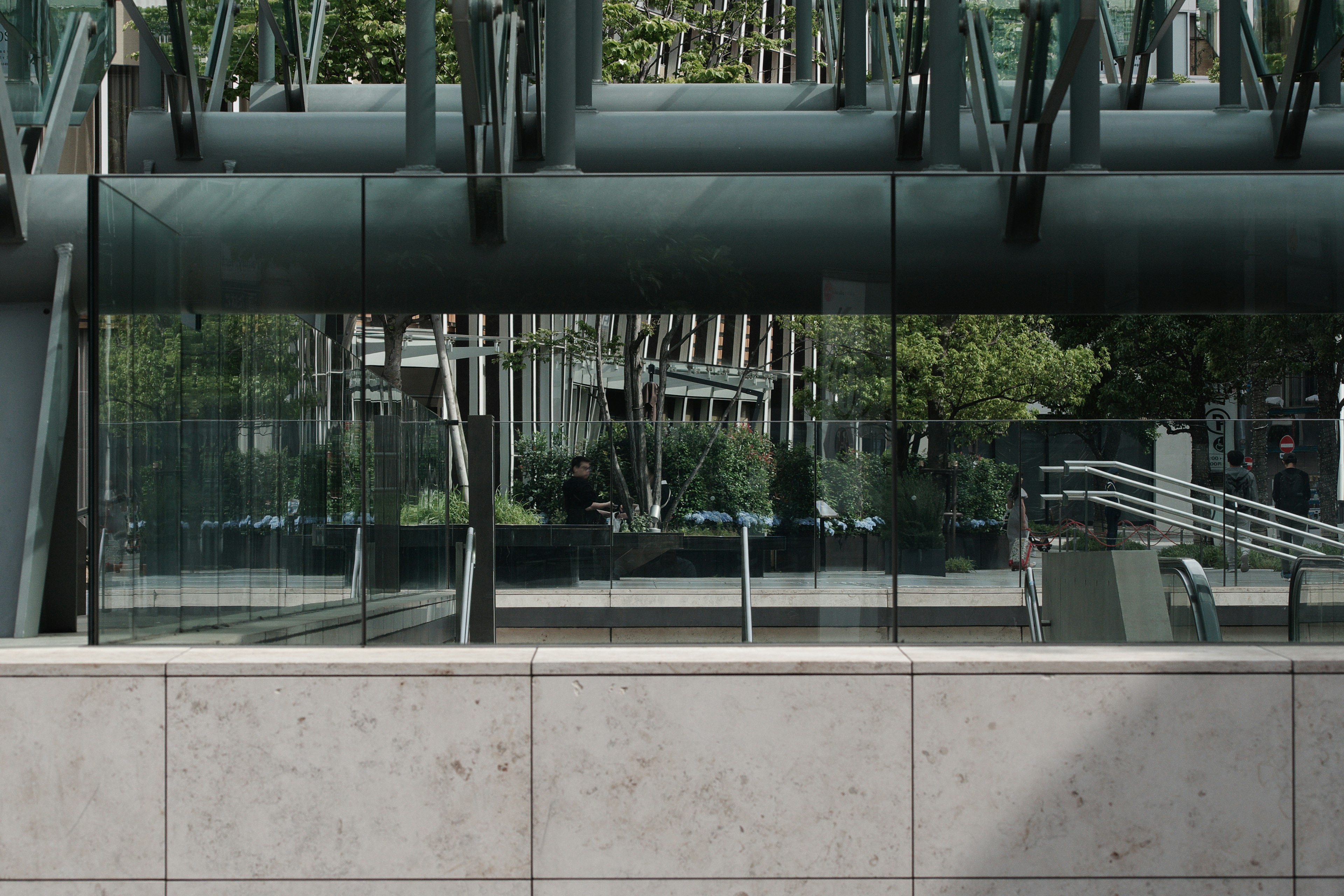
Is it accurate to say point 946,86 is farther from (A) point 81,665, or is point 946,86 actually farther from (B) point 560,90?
(A) point 81,665

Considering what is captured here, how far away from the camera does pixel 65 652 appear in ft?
15.8

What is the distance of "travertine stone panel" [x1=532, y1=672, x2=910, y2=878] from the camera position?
4613 millimetres

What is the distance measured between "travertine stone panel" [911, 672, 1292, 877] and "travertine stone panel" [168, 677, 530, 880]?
1608mm

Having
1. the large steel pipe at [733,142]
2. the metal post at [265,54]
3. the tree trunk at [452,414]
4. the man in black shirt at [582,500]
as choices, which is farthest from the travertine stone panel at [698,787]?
the metal post at [265,54]

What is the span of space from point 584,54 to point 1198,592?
23.3ft

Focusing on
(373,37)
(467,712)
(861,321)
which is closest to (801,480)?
(861,321)

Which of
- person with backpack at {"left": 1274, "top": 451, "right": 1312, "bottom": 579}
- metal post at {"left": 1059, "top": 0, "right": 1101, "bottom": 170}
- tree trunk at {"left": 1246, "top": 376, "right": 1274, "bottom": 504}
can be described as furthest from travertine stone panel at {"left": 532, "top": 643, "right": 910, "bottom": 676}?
metal post at {"left": 1059, "top": 0, "right": 1101, "bottom": 170}

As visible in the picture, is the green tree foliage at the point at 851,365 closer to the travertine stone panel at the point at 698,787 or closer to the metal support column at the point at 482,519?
the travertine stone panel at the point at 698,787

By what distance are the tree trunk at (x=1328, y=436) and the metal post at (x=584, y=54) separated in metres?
6.80

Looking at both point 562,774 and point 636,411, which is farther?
point 636,411

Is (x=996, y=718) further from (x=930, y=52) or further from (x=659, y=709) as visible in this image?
(x=930, y=52)

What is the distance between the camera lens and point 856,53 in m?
11.2

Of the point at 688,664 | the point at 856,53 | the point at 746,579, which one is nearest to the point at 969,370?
the point at 746,579

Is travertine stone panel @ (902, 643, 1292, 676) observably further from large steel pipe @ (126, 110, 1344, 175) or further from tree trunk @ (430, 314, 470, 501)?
large steel pipe @ (126, 110, 1344, 175)
